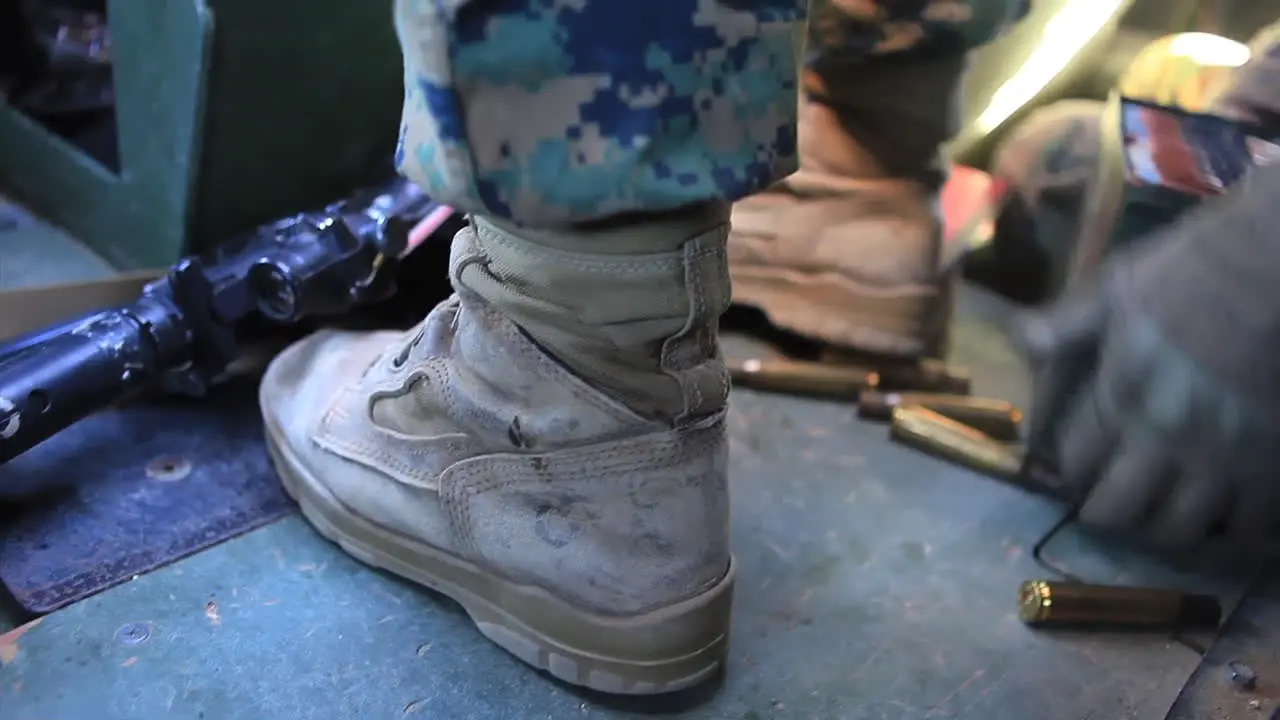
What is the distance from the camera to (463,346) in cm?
76

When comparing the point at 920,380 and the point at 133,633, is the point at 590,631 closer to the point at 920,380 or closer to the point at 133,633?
the point at 133,633

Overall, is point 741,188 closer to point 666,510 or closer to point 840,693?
point 666,510

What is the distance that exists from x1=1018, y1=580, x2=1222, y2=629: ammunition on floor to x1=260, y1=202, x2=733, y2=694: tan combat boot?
29 cm

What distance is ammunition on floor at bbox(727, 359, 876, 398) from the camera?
1194 millimetres

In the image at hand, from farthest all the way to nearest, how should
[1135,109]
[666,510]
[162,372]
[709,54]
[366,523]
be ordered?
[1135,109] → [162,372] → [366,523] → [666,510] → [709,54]

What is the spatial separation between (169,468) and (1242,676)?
94 centimetres

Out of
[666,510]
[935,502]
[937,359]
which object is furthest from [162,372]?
[937,359]

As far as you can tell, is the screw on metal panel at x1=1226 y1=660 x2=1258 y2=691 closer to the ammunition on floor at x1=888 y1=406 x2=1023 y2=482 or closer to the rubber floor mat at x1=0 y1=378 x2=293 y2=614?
the ammunition on floor at x1=888 y1=406 x2=1023 y2=482

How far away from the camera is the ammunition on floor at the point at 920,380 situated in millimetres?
1252

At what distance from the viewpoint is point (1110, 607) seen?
0.88 m

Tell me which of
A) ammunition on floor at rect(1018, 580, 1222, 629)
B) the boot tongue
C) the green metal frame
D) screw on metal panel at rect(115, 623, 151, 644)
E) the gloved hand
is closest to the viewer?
the gloved hand

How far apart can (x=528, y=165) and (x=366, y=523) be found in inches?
15.1

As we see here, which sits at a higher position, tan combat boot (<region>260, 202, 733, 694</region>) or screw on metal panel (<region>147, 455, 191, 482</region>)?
tan combat boot (<region>260, 202, 733, 694</region>)

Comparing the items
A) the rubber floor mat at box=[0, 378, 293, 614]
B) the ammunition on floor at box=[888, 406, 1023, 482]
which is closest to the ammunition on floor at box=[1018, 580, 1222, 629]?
the ammunition on floor at box=[888, 406, 1023, 482]
